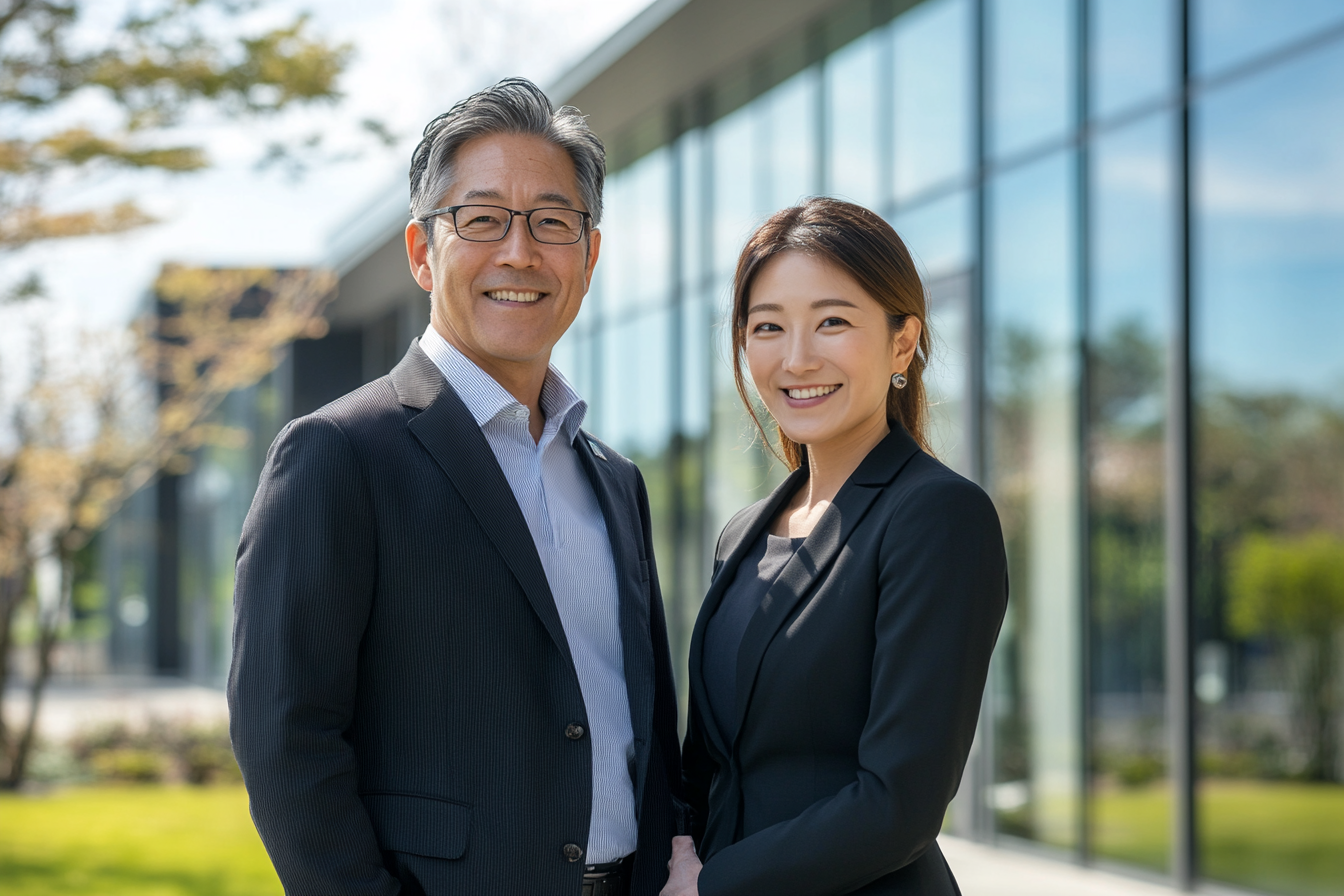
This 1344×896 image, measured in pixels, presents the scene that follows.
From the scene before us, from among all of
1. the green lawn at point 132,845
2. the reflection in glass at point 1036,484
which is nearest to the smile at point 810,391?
the reflection in glass at point 1036,484

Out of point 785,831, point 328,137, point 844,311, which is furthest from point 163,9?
point 785,831

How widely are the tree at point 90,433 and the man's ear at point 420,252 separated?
10.7 metres

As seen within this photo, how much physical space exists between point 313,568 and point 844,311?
3.30ft

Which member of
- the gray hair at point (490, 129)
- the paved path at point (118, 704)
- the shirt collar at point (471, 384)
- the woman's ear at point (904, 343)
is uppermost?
the gray hair at point (490, 129)

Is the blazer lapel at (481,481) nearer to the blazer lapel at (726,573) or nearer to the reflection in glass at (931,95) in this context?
the blazer lapel at (726,573)

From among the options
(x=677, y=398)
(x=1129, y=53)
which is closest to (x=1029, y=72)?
(x=1129, y=53)

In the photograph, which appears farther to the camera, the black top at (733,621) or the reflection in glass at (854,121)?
the reflection in glass at (854,121)

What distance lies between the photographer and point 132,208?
383 inches

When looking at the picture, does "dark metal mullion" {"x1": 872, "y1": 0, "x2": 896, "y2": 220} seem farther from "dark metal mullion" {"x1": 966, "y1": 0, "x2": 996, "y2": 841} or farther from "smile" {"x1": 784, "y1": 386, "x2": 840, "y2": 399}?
"smile" {"x1": 784, "y1": 386, "x2": 840, "y2": 399}

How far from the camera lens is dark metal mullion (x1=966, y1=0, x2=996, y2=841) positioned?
7812 mm

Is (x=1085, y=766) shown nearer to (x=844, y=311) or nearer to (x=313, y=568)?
(x=844, y=311)

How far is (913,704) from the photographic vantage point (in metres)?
2.00

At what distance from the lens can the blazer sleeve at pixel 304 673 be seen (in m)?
1.94

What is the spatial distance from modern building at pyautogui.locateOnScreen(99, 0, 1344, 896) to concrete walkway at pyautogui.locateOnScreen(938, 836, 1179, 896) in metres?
0.11
